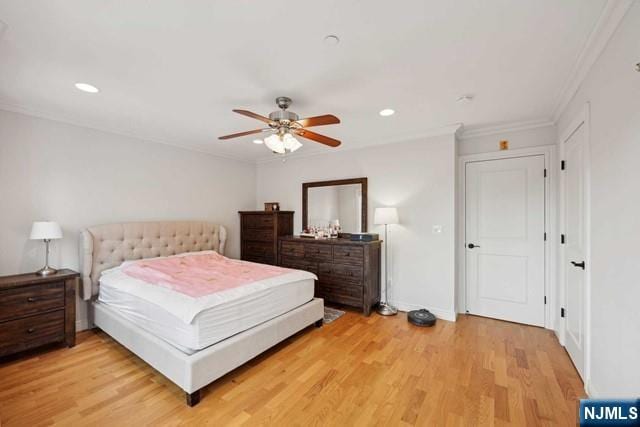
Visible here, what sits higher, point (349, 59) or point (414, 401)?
point (349, 59)

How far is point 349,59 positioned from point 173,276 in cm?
265

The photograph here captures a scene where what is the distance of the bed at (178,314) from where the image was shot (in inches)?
80.0

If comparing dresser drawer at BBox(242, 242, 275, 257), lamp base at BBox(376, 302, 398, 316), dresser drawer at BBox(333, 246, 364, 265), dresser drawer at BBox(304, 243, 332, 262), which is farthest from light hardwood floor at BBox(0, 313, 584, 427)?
dresser drawer at BBox(242, 242, 275, 257)

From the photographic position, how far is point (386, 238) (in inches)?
156

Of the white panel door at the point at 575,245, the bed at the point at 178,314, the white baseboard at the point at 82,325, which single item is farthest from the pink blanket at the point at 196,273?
the white panel door at the point at 575,245

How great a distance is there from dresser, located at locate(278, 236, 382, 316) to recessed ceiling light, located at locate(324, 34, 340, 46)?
96.6 inches

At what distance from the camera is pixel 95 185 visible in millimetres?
3307

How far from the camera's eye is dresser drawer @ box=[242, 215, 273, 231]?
4653 millimetres

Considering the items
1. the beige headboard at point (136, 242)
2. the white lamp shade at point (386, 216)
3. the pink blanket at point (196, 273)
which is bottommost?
the pink blanket at point (196, 273)

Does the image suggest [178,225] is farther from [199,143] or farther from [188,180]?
[199,143]

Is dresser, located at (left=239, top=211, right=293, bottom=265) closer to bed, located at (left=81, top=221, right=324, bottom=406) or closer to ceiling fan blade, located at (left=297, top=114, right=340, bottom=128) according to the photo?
bed, located at (left=81, top=221, right=324, bottom=406)

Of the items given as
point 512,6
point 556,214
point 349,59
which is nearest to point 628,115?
point 512,6

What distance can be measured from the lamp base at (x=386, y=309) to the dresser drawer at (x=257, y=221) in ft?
7.14

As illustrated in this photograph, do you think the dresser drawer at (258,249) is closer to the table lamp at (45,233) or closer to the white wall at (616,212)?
the table lamp at (45,233)
